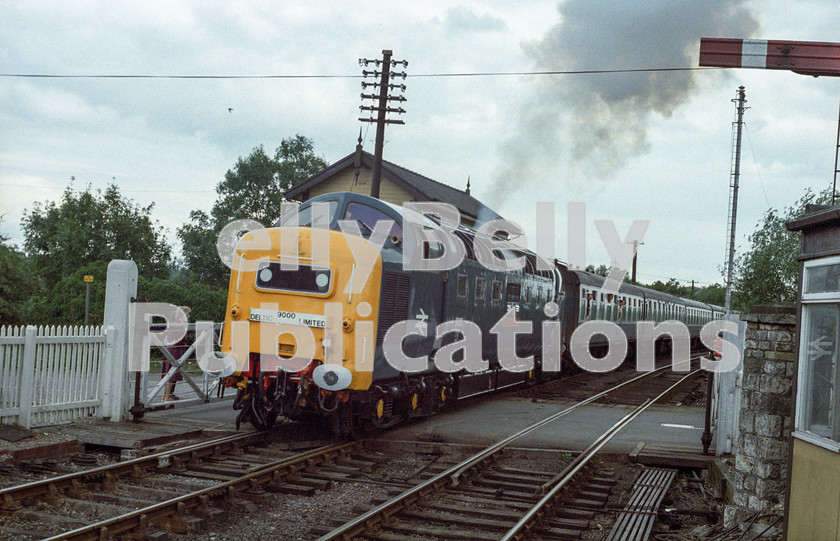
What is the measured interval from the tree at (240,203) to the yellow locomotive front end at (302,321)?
138 ft

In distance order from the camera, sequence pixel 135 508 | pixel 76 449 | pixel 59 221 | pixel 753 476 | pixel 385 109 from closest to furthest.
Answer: pixel 135 508 < pixel 753 476 < pixel 76 449 < pixel 385 109 < pixel 59 221

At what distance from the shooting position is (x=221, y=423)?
1167 centimetres

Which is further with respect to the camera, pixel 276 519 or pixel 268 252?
pixel 268 252

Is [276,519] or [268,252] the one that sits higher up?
[268,252]

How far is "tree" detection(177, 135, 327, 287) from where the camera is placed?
5150 cm

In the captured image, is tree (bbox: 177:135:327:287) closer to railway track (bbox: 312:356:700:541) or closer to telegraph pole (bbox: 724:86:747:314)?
telegraph pole (bbox: 724:86:747:314)

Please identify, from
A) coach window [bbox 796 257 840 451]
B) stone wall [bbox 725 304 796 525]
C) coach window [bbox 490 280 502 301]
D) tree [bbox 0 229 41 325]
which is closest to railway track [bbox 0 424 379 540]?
stone wall [bbox 725 304 796 525]

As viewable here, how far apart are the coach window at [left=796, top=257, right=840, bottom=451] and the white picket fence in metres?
8.21

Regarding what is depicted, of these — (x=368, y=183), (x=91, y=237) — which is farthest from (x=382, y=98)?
(x=91, y=237)

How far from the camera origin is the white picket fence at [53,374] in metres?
9.66

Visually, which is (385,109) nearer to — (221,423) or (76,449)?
(221,423)

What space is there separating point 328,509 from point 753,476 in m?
4.02

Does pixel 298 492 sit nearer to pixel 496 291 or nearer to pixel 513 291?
pixel 496 291

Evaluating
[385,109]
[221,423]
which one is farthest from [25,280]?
[221,423]
